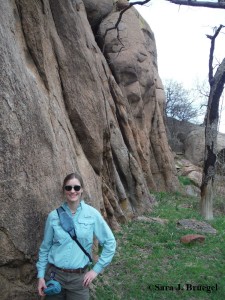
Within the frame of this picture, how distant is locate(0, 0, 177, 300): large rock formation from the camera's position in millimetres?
4305

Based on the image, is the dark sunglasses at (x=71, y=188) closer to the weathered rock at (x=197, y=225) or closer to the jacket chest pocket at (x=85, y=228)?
the jacket chest pocket at (x=85, y=228)

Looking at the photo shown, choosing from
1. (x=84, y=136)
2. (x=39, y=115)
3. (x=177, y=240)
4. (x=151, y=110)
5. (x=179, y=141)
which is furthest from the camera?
(x=179, y=141)

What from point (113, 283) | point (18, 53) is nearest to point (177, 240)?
point (113, 283)

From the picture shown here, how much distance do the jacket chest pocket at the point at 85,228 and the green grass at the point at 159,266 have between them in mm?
1958

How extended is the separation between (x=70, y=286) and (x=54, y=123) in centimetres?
278

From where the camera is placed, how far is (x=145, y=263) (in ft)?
22.5

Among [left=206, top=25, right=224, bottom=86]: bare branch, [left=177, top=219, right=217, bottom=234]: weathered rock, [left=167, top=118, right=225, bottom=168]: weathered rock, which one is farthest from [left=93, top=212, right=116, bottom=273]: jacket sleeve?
[left=167, top=118, right=225, bottom=168]: weathered rock

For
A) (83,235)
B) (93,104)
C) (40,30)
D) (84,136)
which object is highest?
(40,30)

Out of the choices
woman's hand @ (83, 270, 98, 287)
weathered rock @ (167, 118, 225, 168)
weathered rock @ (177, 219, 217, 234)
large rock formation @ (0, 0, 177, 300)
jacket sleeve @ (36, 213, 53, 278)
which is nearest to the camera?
woman's hand @ (83, 270, 98, 287)

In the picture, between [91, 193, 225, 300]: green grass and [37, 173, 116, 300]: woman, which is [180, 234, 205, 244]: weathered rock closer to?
[91, 193, 225, 300]: green grass

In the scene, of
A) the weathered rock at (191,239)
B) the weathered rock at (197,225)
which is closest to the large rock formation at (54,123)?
the weathered rock at (197,225)

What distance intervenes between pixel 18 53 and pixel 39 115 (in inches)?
36.9

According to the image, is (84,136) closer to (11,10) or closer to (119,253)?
(119,253)

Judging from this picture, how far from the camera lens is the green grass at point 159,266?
5.62 m
